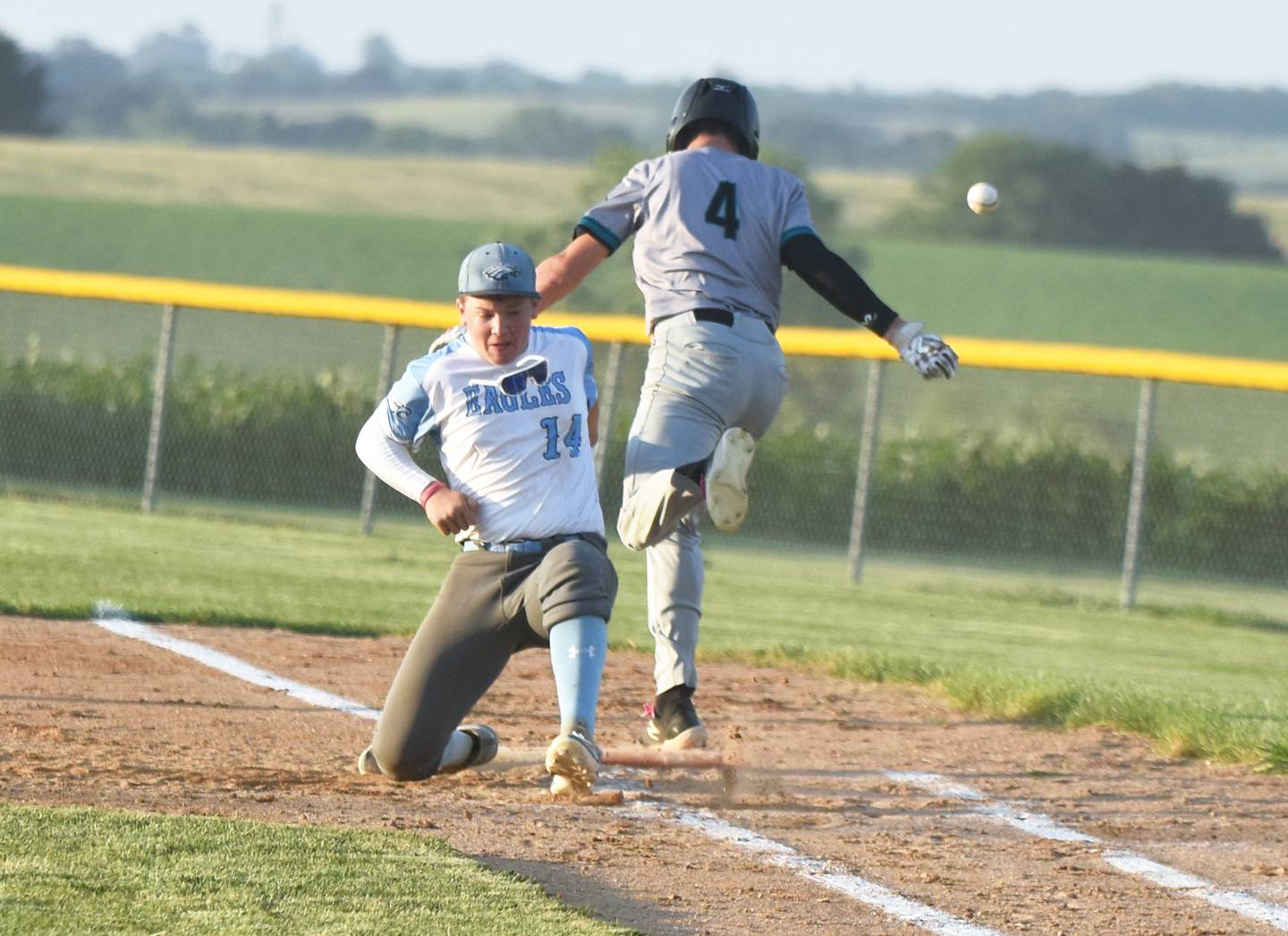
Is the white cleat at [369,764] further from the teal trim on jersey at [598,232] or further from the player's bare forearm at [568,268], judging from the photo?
the teal trim on jersey at [598,232]

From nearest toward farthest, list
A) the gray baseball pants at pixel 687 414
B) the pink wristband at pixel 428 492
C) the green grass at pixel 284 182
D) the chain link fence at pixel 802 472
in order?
the pink wristband at pixel 428 492 → the gray baseball pants at pixel 687 414 → the chain link fence at pixel 802 472 → the green grass at pixel 284 182

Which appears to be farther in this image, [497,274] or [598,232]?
[598,232]

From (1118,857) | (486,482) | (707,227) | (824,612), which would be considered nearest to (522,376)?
(486,482)

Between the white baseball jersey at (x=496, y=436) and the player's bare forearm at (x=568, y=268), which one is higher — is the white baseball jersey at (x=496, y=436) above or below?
below

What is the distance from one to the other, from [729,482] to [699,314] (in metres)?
0.61

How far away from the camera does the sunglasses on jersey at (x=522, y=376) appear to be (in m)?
5.27

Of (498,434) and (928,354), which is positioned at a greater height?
(928,354)

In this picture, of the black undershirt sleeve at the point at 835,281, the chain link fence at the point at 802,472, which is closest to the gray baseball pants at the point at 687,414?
the black undershirt sleeve at the point at 835,281

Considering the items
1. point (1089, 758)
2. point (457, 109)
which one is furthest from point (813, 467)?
point (457, 109)

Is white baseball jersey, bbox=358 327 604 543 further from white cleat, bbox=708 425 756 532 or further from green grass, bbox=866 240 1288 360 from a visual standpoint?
green grass, bbox=866 240 1288 360

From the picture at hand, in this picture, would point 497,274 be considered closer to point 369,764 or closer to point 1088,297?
point 369,764

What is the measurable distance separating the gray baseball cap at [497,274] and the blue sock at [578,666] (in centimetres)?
92

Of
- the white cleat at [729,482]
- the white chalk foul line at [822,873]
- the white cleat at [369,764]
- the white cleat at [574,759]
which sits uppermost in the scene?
the white cleat at [729,482]

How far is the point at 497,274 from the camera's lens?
16.9ft
